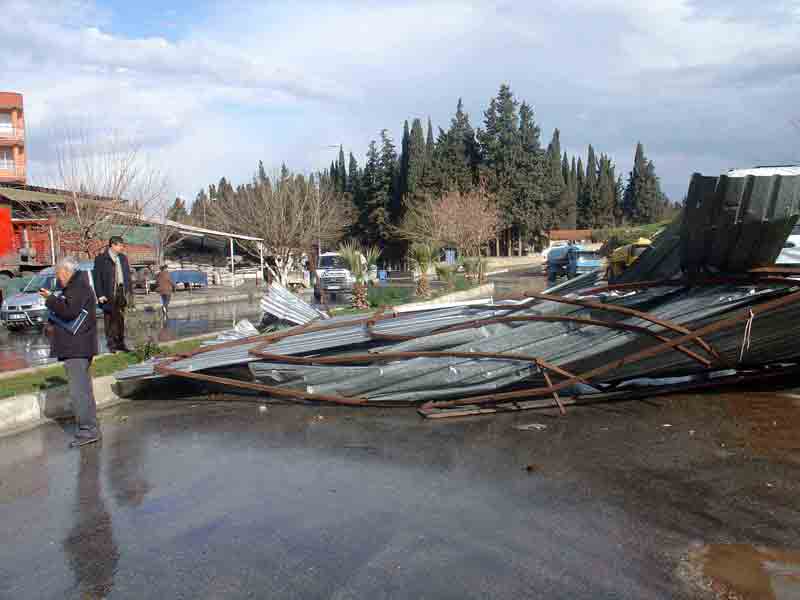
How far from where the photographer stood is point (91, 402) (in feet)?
22.9

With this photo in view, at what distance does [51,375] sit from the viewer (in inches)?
394

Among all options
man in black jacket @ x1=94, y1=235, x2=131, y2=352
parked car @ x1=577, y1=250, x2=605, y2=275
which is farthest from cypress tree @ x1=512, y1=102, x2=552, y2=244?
man in black jacket @ x1=94, y1=235, x2=131, y2=352

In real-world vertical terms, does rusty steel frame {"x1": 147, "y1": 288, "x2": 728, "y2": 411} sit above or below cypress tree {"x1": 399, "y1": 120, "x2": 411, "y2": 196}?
below

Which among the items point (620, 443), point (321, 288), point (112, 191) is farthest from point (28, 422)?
point (112, 191)

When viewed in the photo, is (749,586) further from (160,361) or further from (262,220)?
(262,220)

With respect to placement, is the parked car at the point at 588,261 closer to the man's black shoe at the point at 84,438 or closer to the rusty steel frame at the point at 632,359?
the rusty steel frame at the point at 632,359

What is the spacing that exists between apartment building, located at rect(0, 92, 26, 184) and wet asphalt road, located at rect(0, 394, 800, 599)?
164 feet

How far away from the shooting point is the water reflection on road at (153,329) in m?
11.2

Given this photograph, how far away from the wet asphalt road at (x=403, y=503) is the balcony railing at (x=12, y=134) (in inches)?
2015

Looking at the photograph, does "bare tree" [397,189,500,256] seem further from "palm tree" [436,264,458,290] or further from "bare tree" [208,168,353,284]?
"palm tree" [436,264,458,290]

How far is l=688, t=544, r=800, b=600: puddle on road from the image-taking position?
3562mm

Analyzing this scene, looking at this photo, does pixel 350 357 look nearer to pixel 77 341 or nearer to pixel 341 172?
pixel 77 341

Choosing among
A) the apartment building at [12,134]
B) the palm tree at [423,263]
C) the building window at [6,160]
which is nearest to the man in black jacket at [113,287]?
the palm tree at [423,263]

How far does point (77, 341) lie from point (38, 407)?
5.94 ft
